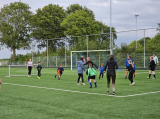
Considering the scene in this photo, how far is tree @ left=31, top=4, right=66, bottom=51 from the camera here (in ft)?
222

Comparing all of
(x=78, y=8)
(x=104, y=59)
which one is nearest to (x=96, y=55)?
(x=104, y=59)

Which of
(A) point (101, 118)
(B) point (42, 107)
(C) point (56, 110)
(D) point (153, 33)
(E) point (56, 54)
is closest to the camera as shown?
(A) point (101, 118)

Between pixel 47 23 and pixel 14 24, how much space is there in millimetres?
9655

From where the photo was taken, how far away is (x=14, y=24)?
69.0 metres

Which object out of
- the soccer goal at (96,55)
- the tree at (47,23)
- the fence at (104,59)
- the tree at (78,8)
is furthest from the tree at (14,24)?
the soccer goal at (96,55)

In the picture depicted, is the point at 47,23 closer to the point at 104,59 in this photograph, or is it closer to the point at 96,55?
the point at 96,55

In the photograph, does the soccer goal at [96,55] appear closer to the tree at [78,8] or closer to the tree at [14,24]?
the tree at [14,24]

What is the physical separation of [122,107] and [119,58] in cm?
3065

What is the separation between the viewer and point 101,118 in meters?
6.51

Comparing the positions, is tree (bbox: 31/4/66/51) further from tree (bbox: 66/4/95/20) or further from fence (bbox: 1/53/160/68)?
fence (bbox: 1/53/160/68)

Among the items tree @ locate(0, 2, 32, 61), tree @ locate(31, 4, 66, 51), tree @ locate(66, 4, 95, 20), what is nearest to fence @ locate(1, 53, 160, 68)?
tree @ locate(31, 4, 66, 51)

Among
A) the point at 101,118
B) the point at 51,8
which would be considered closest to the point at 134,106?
the point at 101,118

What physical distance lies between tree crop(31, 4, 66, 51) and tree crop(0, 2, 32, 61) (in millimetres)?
3042

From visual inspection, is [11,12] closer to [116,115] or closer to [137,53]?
[137,53]
